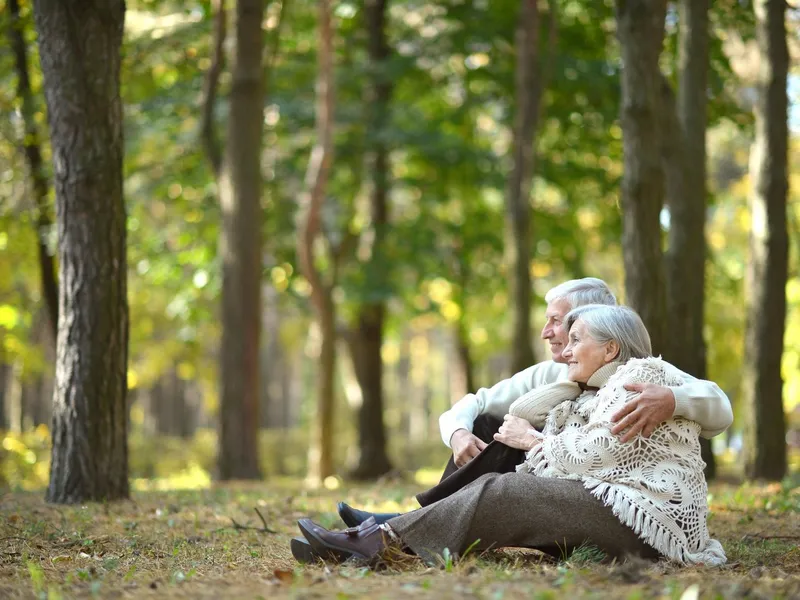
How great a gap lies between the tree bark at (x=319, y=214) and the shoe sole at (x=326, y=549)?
9552mm

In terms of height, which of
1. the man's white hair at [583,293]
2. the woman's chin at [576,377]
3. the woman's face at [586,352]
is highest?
the man's white hair at [583,293]

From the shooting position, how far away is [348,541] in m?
4.64

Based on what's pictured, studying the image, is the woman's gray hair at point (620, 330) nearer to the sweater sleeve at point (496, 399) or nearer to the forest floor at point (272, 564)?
Answer: the sweater sleeve at point (496, 399)

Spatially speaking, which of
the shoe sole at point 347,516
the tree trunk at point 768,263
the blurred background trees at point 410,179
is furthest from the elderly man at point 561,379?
the tree trunk at point 768,263

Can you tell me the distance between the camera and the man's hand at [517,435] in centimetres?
478

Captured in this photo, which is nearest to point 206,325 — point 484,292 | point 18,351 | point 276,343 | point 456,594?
point 18,351

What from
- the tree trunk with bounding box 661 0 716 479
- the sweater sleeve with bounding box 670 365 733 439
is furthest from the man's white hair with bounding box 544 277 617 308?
the tree trunk with bounding box 661 0 716 479

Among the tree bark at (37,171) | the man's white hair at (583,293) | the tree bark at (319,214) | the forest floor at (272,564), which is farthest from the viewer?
the tree bark at (319,214)

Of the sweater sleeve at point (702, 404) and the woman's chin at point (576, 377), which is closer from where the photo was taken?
the sweater sleeve at point (702, 404)

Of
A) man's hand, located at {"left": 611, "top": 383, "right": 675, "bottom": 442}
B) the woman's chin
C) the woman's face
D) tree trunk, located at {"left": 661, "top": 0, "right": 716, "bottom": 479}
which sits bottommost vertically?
man's hand, located at {"left": 611, "top": 383, "right": 675, "bottom": 442}

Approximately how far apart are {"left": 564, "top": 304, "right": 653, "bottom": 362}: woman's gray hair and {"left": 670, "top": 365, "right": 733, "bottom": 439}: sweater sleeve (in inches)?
11.2

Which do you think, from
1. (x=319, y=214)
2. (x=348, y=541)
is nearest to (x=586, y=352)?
(x=348, y=541)

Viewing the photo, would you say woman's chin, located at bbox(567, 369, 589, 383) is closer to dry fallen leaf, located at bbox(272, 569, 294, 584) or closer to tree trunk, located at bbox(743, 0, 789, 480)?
dry fallen leaf, located at bbox(272, 569, 294, 584)

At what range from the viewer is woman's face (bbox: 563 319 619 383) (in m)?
4.72
